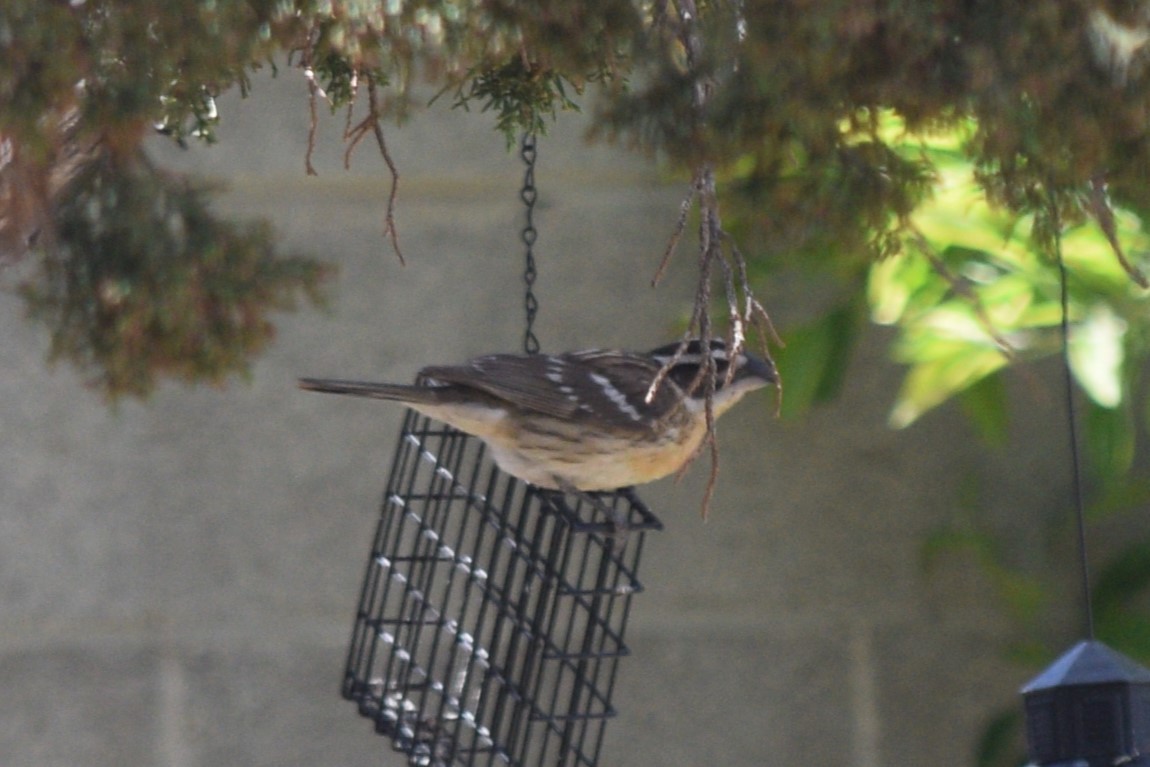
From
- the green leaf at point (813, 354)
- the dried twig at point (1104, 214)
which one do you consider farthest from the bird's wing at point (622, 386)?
the dried twig at point (1104, 214)

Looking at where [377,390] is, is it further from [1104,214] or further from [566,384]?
[1104,214]

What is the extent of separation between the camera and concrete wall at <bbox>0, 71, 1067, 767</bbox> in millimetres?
4004

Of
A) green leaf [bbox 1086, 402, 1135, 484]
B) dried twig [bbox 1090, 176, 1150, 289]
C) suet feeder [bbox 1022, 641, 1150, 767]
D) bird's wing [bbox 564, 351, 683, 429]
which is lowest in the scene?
suet feeder [bbox 1022, 641, 1150, 767]

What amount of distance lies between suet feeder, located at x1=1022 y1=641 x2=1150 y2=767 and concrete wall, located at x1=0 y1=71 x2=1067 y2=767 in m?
2.22

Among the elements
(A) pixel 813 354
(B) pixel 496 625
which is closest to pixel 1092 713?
(B) pixel 496 625

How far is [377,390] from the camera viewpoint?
8.33 feet

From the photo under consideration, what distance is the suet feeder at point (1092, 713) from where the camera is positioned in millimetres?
1868

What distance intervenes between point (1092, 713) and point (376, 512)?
2409mm

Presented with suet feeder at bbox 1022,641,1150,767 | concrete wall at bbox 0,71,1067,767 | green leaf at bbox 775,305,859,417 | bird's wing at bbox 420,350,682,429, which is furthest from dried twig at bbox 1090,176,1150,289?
concrete wall at bbox 0,71,1067,767

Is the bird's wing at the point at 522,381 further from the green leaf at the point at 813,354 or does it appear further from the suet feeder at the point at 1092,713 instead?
the suet feeder at the point at 1092,713

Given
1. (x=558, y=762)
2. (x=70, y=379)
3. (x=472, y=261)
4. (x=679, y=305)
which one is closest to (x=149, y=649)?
(x=70, y=379)

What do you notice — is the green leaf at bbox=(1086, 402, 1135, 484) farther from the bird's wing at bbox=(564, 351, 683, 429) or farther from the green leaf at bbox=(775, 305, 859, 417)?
the bird's wing at bbox=(564, 351, 683, 429)

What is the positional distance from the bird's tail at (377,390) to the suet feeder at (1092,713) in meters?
1.09

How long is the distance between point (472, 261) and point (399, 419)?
0.44 meters
